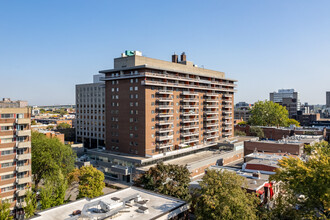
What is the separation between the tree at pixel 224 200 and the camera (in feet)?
99.1

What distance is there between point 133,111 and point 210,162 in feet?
90.3

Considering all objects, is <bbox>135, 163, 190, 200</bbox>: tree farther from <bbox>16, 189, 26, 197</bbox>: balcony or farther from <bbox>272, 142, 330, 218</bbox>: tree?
<bbox>16, 189, 26, 197</bbox>: balcony

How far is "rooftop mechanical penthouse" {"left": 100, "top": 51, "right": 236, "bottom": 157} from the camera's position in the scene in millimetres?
71000

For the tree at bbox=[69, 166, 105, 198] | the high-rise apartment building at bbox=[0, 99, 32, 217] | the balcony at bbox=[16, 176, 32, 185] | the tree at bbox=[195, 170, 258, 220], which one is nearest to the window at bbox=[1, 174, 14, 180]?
the high-rise apartment building at bbox=[0, 99, 32, 217]

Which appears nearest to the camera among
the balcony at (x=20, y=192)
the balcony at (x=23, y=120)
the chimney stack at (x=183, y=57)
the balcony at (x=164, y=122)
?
the balcony at (x=20, y=192)

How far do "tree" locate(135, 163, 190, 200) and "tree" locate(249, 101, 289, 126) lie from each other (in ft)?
337

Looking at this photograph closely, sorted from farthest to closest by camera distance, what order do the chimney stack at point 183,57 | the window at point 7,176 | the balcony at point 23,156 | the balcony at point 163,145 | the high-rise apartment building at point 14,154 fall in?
the chimney stack at point 183,57, the balcony at point 163,145, the balcony at point 23,156, the high-rise apartment building at point 14,154, the window at point 7,176

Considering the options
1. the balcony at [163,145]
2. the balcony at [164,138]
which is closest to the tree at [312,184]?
the balcony at [164,138]

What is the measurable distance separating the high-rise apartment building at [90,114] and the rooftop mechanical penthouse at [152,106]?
2440 cm

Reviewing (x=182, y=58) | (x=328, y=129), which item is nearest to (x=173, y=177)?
(x=182, y=58)

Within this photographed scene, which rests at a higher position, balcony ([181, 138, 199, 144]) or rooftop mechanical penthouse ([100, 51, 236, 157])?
rooftop mechanical penthouse ([100, 51, 236, 157])

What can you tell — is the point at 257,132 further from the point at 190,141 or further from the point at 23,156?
the point at 23,156

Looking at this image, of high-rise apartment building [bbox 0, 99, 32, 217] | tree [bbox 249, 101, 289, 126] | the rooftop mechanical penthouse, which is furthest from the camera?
tree [bbox 249, 101, 289, 126]

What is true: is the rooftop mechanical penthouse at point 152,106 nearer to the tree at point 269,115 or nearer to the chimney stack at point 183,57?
the chimney stack at point 183,57
